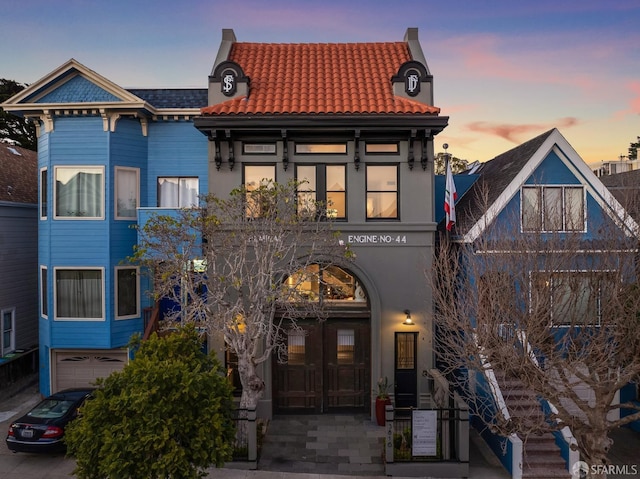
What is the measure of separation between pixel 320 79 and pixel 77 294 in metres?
11.1

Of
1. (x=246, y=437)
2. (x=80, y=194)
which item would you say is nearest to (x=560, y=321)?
(x=246, y=437)

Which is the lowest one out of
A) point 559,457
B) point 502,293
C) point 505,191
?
point 559,457

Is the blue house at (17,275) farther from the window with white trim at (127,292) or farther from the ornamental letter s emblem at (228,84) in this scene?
the ornamental letter s emblem at (228,84)

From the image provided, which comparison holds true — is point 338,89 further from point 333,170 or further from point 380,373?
point 380,373

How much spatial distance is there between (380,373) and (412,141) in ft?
24.3

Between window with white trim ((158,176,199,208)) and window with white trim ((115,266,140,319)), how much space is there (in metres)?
2.59

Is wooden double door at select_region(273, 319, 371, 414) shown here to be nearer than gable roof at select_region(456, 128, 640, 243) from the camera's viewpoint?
No

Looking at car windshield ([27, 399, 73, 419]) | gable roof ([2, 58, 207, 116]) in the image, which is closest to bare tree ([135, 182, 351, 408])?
car windshield ([27, 399, 73, 419])

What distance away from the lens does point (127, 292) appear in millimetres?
15547

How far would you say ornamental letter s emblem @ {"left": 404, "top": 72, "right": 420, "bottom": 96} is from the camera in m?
14.7

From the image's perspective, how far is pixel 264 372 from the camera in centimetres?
1416

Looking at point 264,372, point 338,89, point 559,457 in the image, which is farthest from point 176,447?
point 338,89

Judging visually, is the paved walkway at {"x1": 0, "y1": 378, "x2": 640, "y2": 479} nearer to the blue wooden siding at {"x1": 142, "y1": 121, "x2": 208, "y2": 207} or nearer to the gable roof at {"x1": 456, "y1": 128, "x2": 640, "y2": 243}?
the gable roof at {"x1": 456, "y1": 128, "x2": 640, "y2": 243}

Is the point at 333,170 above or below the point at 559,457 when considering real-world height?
above
